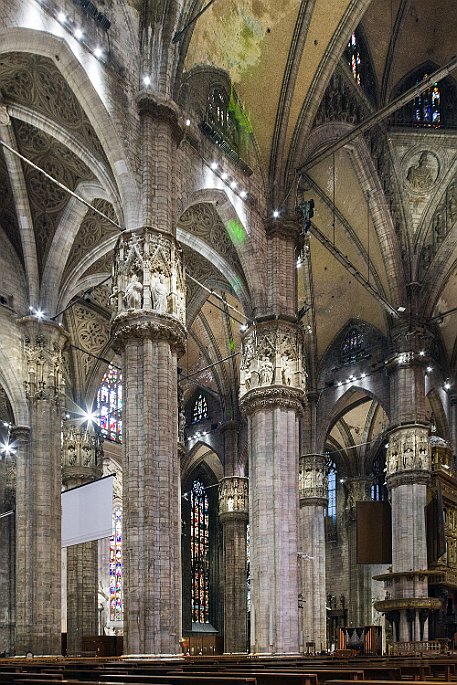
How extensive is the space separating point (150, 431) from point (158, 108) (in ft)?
24.4

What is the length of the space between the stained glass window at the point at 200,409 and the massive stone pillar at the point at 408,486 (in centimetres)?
1038

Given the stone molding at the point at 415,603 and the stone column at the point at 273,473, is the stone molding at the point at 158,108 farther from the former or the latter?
the stone molding at the point at 415,603

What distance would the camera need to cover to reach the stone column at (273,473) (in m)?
23.3

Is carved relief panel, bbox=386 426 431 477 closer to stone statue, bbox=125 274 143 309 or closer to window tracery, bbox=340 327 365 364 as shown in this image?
window tracery, bbox=340 327 365 364

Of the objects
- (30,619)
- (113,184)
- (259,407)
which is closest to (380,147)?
(259,407)

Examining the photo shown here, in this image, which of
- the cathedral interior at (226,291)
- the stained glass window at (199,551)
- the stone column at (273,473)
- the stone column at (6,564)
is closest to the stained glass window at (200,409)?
the cathedral interior at (226,291)

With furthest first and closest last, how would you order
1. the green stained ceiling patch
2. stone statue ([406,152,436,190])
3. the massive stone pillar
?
1. stone statue ([406,152,436,190])
2. the massive stone pillar
3. the green stained ceiling patch

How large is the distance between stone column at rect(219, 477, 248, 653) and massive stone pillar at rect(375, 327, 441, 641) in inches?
250

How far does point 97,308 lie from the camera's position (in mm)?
34000

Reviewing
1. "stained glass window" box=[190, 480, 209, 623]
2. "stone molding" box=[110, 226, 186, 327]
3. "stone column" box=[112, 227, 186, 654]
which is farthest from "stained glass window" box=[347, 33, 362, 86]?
"stained glass window" box=[190, 480, 209, 623]

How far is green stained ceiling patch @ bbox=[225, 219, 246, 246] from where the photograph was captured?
25502 mm

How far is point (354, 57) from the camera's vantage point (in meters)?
32.2

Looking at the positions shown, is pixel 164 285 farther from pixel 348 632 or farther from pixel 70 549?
pixel 348 632

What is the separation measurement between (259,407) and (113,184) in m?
7.82
